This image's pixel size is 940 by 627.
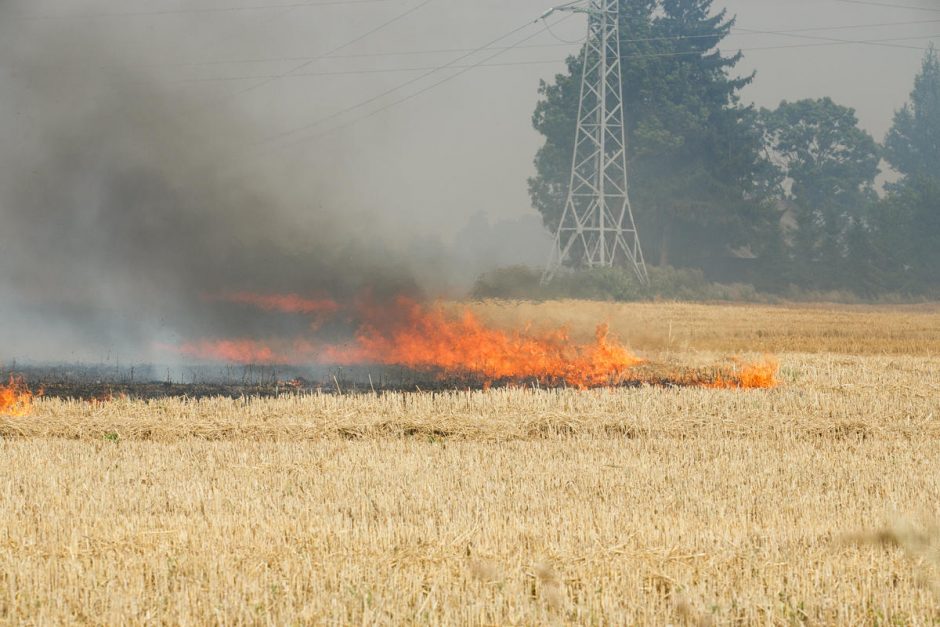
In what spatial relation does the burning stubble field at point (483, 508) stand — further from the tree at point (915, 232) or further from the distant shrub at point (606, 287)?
the tree at point (915, 232)

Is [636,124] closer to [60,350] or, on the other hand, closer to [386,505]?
[60,350]

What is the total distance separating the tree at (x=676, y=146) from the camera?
74875mm

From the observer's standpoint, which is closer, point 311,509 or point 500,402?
point 311,509

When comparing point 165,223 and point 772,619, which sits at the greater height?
point 165,223

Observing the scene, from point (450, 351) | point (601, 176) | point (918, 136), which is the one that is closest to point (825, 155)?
point (918, 136)

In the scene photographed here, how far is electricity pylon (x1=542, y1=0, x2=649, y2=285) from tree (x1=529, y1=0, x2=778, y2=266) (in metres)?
1.58

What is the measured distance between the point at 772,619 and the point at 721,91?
77003 millimetres

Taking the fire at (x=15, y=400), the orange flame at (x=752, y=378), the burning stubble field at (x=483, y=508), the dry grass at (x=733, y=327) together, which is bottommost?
the burning stubble field at (x=483, y=508)

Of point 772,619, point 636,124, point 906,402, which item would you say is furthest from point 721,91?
point 772,619

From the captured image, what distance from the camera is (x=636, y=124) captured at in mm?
75688

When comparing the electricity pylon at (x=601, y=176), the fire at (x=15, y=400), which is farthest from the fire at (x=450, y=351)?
the electricity pylon at (x=601, y=176)

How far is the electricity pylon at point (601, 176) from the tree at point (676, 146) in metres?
1.58

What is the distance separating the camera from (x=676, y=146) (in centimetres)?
7419

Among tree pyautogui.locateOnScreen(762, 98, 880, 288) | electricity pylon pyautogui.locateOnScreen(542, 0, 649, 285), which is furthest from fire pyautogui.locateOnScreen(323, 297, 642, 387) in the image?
tree pyautogui.locateOnScreen(762, 98, 880, 288)
